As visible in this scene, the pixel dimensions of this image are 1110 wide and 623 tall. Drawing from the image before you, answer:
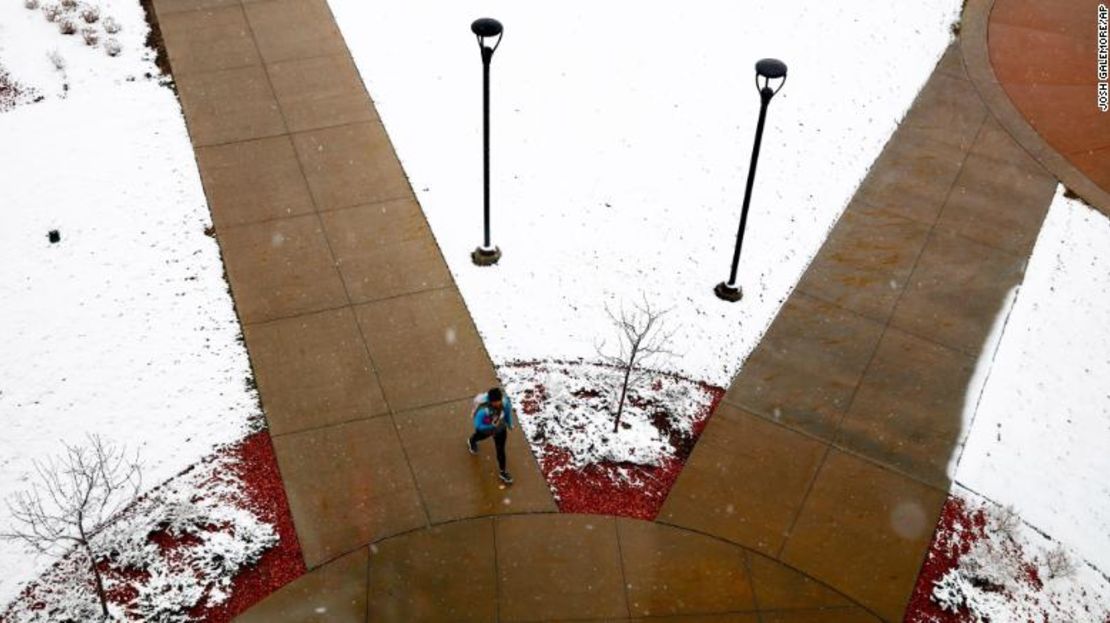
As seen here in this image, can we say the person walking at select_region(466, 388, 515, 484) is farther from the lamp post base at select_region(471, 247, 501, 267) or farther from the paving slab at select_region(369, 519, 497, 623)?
the lamp post base at select_region(471, 247, 501, 267)

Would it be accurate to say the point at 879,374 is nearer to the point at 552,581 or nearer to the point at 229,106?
the point at 552,581

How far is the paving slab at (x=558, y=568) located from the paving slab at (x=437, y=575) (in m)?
0.16

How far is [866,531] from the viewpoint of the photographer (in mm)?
9742

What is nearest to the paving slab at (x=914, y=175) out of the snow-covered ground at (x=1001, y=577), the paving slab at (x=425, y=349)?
the snow-covered ground at (x=1001, y=577)

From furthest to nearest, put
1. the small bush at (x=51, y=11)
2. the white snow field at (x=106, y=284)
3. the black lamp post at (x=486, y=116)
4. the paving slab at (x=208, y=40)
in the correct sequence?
the small bush at (x=51, y=11) → the paving slab at (x=208, y=40) → the black lamp post at (x=486, y=116) → the white snow field at (x=106, y=284)

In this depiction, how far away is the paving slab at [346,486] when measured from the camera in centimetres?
941

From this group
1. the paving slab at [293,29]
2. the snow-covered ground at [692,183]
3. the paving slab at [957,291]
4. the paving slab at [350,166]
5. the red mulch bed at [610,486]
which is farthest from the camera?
the paving slab at [293,29]

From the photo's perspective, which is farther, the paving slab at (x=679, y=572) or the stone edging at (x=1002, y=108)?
the stone edging at (x=1002, y=108)

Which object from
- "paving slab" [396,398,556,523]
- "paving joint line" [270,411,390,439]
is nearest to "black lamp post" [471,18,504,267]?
"paving slab" [396,398,556,523]

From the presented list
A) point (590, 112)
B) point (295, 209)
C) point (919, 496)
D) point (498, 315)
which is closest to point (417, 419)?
point (498, 315)

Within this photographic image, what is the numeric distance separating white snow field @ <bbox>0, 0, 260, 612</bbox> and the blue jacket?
105 inches

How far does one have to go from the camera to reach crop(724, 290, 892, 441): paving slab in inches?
428

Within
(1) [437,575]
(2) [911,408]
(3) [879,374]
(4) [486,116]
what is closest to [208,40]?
(4) [486,116]

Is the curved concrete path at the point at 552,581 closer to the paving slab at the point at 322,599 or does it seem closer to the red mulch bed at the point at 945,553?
the paving slab at the point at 322,599
